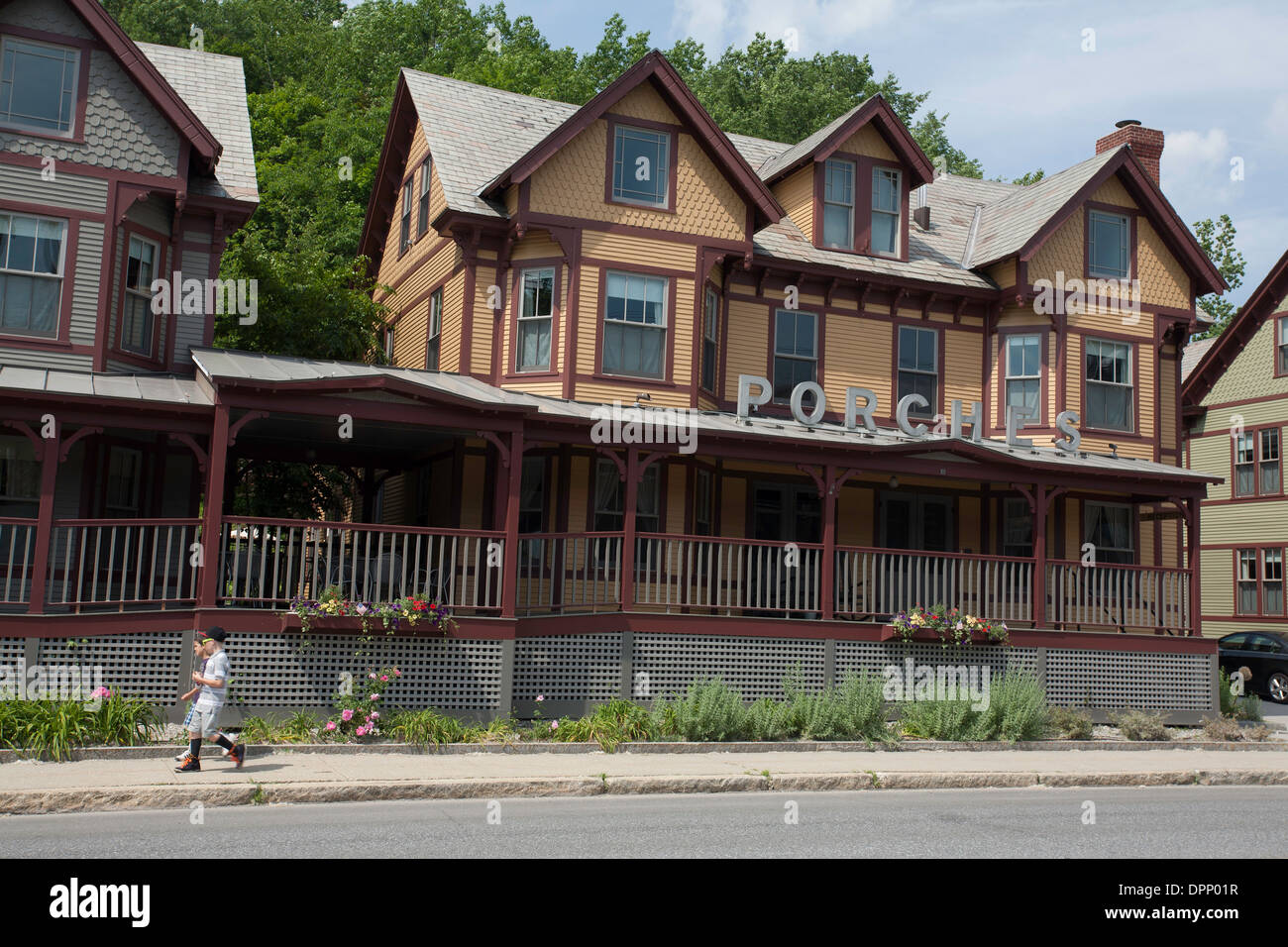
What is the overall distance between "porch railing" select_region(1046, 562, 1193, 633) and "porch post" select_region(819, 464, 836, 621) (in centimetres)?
427

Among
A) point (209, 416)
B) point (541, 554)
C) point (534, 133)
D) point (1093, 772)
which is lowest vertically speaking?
point (1093, 772)

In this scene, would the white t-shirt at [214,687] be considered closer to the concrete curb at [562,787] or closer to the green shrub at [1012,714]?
the concrete curb at [562,787]

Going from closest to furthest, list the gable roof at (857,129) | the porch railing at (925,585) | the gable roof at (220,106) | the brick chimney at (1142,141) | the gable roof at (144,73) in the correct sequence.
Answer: the gable roof at (144,73) → the porch railing at (925,585) → the gable roof at (220,106) → the gable roof at (857,129) → the brick chimney at (1142,141)

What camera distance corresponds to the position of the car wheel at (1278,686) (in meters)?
28.4

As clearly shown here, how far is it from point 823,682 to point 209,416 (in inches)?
392

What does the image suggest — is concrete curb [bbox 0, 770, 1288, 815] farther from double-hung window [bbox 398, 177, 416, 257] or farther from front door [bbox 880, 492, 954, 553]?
double-hung window [bbox 398, 177, 416, 257]

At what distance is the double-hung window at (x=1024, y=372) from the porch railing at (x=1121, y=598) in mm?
3410

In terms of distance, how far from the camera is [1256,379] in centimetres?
3584

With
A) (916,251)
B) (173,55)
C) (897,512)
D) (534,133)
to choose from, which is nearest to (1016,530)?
(897,512)

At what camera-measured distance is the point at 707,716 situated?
54.0 ft

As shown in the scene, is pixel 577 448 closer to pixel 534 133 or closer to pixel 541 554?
pixel 541 554

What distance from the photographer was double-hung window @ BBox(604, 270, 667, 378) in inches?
848

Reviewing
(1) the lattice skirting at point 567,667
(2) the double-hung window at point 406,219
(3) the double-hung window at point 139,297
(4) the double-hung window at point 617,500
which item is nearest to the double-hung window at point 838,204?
(4) the double-hung window at point 617,500

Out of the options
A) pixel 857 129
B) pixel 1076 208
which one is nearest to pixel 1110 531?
pixel 1076 208
